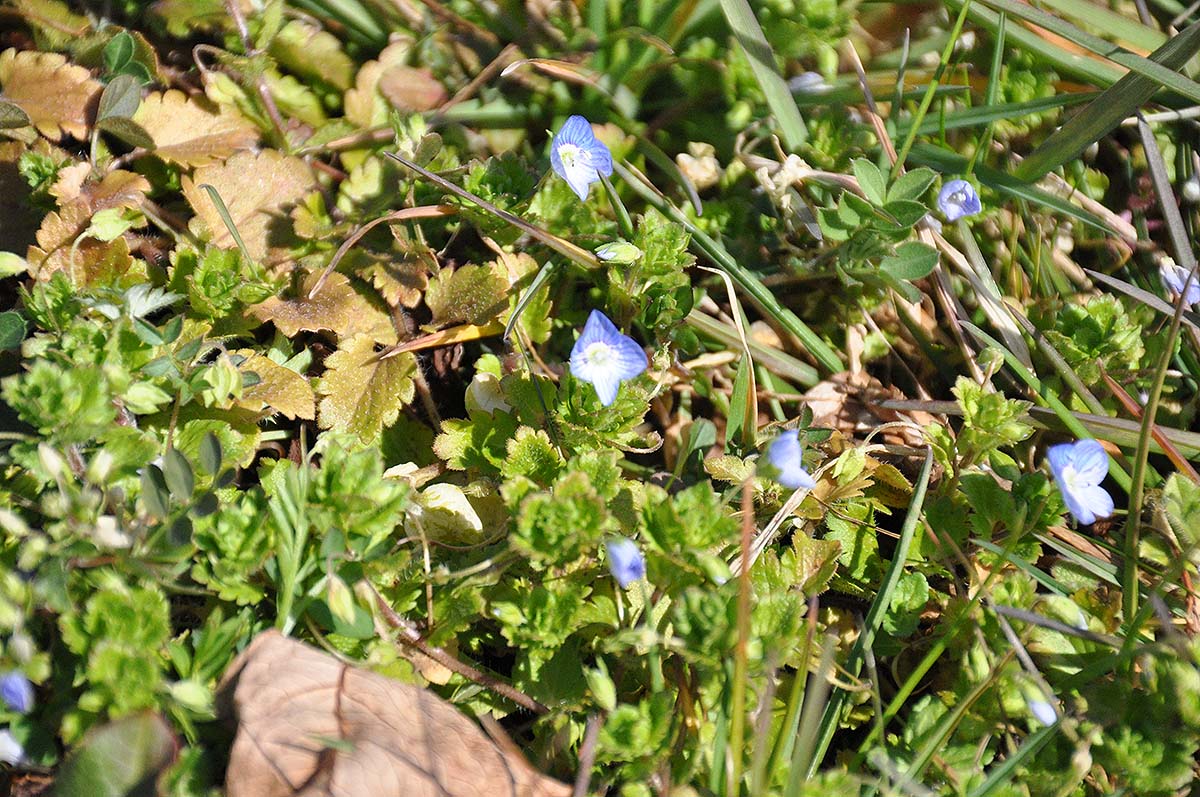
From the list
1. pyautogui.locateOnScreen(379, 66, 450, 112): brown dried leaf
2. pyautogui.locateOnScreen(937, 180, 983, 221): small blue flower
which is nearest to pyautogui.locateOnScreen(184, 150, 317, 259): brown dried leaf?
pyautogui.locateOnScreen(379, 66, 450, 112): brown dried leaf

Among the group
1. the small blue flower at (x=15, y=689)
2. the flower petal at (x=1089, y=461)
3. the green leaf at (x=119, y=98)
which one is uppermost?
the green leaf at (x=119, y=98)

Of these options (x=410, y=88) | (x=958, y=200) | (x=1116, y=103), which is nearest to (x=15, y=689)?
(x=410, y=88)

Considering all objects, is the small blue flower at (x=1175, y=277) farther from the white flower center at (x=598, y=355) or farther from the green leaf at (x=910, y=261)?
the white flower center at (x=598, y=355)

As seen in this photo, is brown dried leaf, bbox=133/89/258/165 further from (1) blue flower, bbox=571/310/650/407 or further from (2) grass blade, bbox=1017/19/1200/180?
(2) grass blade, bbox=1017/19/1200/180

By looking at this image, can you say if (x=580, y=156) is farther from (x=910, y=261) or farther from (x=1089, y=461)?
(x=1089, y=461)

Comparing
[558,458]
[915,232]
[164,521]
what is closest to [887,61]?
[915,232]

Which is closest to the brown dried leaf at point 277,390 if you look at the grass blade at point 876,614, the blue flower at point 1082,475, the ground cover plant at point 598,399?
the ground cover plant at point 598,399
